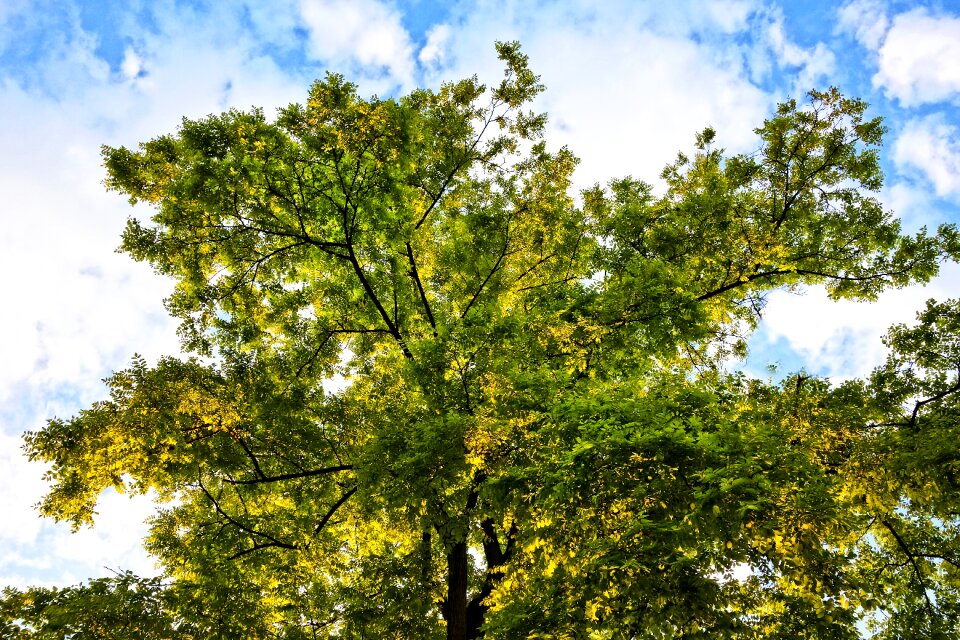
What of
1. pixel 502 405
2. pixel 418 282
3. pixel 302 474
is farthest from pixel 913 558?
pixel 302 474

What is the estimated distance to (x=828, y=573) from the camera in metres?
5.73

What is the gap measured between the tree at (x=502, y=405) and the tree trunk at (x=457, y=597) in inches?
3.5

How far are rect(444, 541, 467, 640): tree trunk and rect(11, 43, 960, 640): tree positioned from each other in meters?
0.09

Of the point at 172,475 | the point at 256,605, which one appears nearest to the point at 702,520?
the point at 256,605

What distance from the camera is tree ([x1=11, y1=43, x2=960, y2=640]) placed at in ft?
19.9

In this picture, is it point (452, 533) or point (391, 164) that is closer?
point (452, 533)

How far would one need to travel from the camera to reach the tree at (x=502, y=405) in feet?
19.9

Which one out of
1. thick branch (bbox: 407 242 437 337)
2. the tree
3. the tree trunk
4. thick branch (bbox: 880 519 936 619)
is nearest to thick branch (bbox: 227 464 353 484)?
the tree

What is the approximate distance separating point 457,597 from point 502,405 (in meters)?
5.09

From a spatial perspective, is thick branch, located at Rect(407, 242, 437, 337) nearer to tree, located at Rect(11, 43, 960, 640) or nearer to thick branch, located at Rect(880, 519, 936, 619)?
tree, located at Rect(11, 43, 960, 640)

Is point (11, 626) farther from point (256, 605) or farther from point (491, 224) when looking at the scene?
point (491, 224)

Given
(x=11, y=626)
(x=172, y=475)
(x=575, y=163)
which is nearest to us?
(x=11, y=626)

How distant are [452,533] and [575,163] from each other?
30.8ft

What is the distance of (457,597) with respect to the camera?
10344mm
